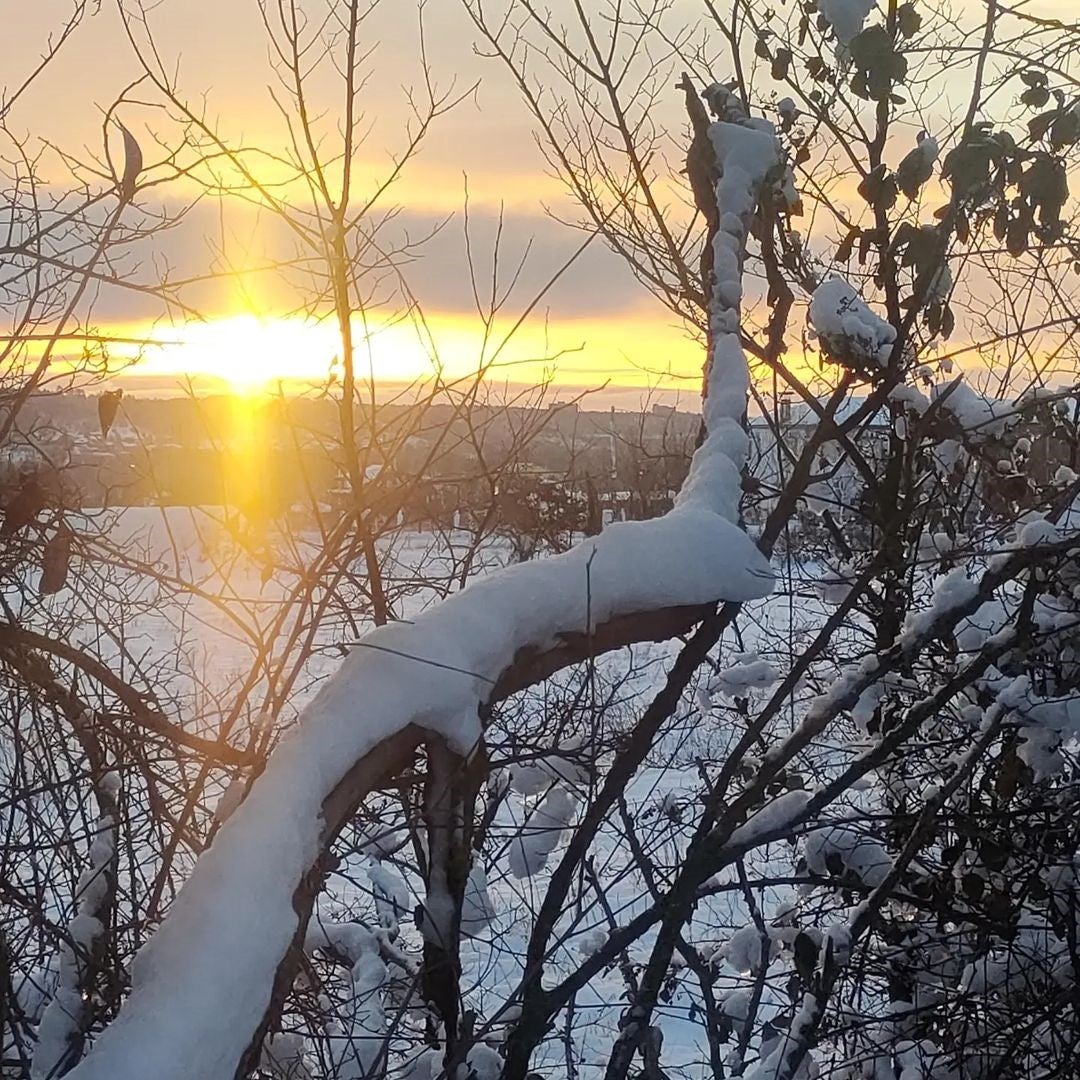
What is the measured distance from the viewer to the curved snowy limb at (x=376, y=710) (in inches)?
47.1

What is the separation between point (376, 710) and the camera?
1573 mm

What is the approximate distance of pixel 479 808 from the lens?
Result: 14.5 ft

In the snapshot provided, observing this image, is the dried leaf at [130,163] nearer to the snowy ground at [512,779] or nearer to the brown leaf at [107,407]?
the brown leaf at [107,407]

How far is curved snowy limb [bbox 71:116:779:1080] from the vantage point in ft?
3.93

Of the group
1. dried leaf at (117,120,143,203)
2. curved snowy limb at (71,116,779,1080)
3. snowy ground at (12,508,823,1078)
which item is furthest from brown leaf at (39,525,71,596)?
curved snowy limb at (71,116,779,1080)

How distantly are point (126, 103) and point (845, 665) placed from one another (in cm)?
308

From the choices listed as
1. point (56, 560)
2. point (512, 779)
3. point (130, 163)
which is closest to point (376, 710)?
point (130, 163)

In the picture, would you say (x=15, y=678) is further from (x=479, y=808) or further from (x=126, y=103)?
(x=479, y=808)

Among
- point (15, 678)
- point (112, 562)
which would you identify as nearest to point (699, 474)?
point (112, 562)

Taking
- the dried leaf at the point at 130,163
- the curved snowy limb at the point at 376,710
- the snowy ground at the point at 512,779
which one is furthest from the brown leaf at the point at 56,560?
the curved snowy limb at the point at 376,710

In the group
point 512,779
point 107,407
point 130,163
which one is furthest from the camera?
point 512,779

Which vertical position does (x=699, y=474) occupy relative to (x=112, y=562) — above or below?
above

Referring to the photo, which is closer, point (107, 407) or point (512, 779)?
point (107, 407)

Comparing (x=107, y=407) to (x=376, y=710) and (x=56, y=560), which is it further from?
(x=376, y=710)
